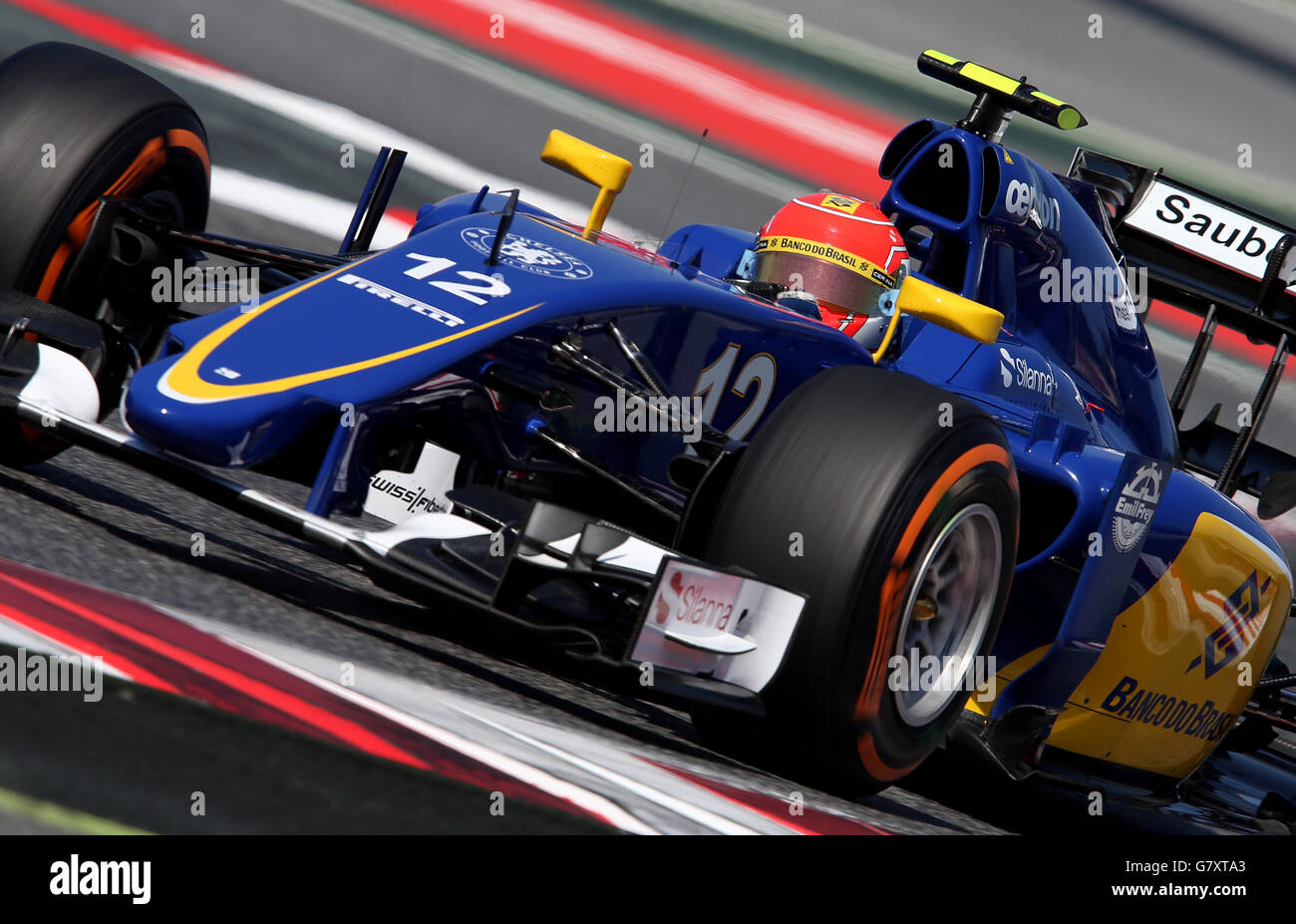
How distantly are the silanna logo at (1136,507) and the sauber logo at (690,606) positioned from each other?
138cm

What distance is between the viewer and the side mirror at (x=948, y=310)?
3660 millimetres

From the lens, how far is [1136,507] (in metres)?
3.99

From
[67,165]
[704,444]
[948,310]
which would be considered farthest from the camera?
[67,165]

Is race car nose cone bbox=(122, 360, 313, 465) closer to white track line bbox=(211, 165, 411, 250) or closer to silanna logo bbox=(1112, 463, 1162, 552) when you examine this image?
silanna logo bbox=(1112, 463, 1162, 552)

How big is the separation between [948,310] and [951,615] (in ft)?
2.33

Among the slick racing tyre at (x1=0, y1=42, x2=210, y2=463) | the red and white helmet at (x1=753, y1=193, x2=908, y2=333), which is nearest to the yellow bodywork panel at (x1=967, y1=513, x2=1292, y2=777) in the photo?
the red and white helmet at (x1=753, y1=193, x2=908, y2=333)

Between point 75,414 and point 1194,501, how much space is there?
288 centimetres

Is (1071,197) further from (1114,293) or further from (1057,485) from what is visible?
(1057,485)

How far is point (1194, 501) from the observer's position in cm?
430

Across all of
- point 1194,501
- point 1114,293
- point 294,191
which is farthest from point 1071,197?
point 294,191

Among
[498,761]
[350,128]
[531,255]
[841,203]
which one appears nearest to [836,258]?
[841,203]

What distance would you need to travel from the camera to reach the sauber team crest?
Answer: 11.7 ft

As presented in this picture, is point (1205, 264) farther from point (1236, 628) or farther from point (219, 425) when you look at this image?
point (219, 425)
